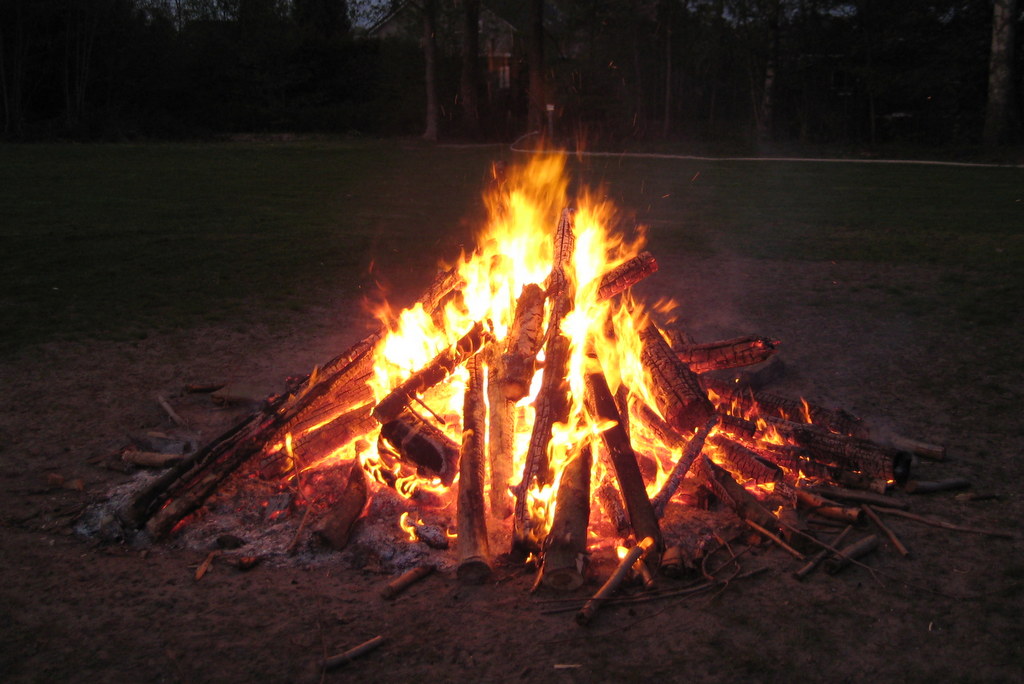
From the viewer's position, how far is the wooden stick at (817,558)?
3289 millimetres

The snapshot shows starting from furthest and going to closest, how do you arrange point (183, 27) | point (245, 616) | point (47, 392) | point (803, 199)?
point (183, 27) < point (803, 199) < point (47, 392) < point (245, 616)

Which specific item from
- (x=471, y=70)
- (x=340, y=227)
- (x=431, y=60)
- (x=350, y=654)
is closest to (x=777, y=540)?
(x=350, y=654)

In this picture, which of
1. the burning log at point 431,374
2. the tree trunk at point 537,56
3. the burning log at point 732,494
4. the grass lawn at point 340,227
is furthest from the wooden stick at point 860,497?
the tree trunk at point 537,56

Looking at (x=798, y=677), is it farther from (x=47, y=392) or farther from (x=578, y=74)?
(x=578, y=74)

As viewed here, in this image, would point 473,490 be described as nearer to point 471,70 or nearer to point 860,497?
point 860,497

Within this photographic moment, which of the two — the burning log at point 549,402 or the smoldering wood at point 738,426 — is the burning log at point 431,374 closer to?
the burning log at point 549,402

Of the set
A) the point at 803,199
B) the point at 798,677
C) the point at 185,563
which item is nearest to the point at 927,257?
the point at 803,199

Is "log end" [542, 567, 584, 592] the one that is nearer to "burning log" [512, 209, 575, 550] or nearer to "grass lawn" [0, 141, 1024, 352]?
"burning log" [512, 209, 575, 550]

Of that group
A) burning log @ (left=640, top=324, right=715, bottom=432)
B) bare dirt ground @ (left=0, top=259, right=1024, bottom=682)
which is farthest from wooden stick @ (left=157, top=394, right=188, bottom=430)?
burning log @ (left=640, top=324, right=715, bottom=432)

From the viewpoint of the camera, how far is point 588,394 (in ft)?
13.4

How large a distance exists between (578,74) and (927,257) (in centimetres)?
2971

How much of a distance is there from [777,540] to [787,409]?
134cm

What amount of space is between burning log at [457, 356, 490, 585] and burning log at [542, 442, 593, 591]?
27 cm

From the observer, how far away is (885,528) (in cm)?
358
